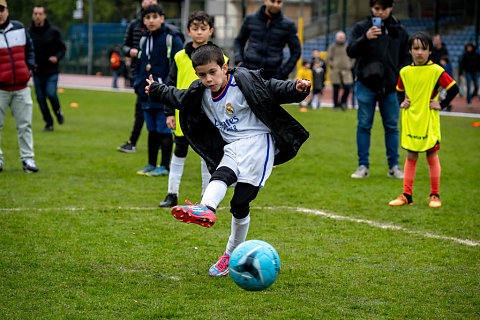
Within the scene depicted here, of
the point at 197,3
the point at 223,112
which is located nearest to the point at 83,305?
the point at 223,112

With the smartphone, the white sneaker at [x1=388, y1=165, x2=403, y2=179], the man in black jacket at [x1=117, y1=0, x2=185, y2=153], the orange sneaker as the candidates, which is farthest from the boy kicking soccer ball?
the man in black jacket at [x1=117, y1=0, x2=185, y2=153]

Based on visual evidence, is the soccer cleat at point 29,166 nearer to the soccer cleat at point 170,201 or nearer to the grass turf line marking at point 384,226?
the soccer cleat at point 170,201

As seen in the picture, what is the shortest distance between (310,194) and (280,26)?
260cm

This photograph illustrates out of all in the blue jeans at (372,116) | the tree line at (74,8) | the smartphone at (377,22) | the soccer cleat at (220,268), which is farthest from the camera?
the tree line at (74,8)

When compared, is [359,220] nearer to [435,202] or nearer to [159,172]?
[435,202]

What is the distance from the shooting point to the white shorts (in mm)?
4934

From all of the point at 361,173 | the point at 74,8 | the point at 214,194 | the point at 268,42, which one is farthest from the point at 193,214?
the point at 74,8

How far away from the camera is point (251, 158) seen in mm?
4949

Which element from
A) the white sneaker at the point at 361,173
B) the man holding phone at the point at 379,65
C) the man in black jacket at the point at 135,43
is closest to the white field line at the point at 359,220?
the white sneaker at the point at 361,173

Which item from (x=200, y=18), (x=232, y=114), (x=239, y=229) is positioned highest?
(x=200, y=18)

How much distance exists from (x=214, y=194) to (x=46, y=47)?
10.2 meters

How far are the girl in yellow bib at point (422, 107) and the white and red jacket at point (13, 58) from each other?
16.9ft

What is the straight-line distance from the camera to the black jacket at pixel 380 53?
9148mm

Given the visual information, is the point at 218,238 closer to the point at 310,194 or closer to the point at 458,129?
the point at 310,194
